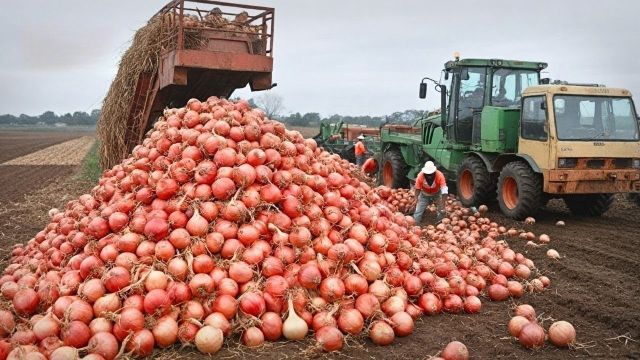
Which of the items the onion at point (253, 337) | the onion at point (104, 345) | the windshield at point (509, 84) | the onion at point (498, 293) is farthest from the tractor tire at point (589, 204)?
the onion at point (104, 345)

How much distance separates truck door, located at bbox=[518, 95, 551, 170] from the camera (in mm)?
8859

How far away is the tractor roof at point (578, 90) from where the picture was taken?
8.95m

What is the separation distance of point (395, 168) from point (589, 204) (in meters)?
4.87

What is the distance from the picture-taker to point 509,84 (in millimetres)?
10992

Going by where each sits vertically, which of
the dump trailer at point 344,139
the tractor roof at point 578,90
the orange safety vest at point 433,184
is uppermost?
the tractor roof at point 578,90

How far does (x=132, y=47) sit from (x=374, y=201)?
232 inches

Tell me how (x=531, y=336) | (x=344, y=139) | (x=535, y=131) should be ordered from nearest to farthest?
(x=531, y=336) < (x=535, y=131) < (x=344, y=139)

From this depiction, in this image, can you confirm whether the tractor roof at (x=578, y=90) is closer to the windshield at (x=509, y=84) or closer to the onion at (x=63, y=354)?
the windshield at (x=509, y=84)

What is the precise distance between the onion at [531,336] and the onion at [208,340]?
2373mm

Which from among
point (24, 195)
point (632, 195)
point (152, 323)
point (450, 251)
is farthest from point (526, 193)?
point (24, 195)

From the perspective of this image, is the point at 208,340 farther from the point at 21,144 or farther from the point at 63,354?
the point at 21,144

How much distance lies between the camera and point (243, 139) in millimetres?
5457

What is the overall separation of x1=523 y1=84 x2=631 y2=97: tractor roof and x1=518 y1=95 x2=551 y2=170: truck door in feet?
0.40

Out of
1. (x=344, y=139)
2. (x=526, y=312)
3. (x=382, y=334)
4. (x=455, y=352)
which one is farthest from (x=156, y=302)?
(x=344, y=139)
